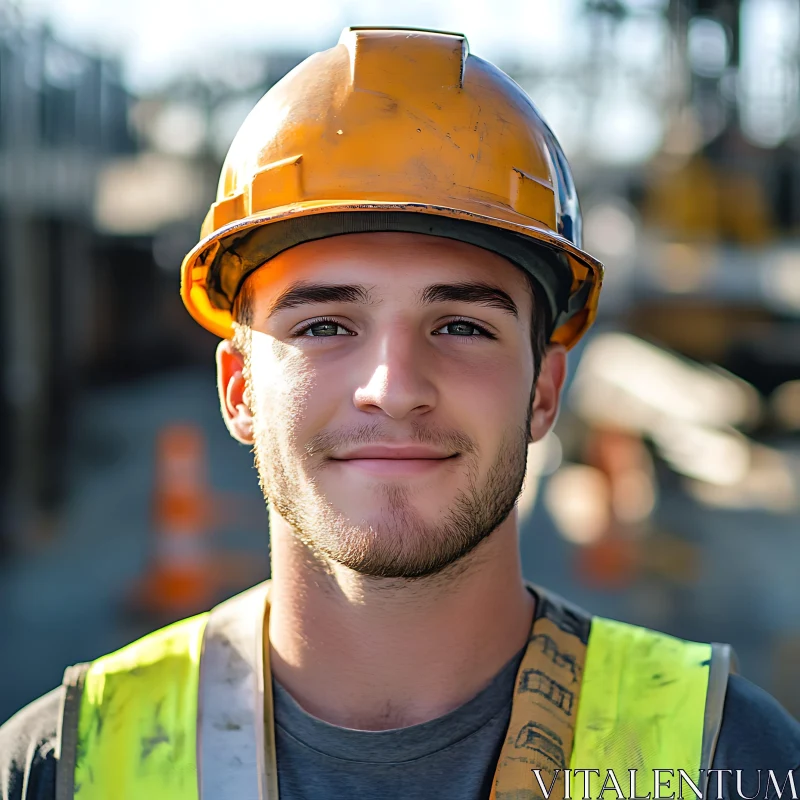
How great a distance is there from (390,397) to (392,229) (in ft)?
1.33

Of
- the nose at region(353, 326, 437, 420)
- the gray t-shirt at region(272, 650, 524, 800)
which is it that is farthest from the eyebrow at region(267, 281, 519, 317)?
the gray t-shirt at region(272, 650, 524, 800)

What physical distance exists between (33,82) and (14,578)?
25.9 ft

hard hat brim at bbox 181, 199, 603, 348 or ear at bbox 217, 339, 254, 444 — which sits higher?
hard hat brim at bbox 181, 199, 603, 348

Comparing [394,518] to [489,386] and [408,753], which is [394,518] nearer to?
[489,386]

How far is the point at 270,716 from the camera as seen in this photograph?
7.88 ft

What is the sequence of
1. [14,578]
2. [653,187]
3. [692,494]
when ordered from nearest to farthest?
[14,578] < [692,494] < [653,187]

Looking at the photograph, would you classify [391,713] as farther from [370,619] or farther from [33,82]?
[33,82]

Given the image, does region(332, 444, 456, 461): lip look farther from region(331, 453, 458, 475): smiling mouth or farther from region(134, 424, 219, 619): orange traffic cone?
region(134, 424, 219, 619): orange traffic cone

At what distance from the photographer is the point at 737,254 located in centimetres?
1819

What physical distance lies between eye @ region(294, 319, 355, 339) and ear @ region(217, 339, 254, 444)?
10.2 inches

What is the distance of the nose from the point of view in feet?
7.29

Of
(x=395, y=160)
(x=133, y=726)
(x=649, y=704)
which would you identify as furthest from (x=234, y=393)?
(x=649, y=704)

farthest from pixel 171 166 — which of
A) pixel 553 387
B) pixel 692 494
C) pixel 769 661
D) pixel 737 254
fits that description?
pixel 553 387

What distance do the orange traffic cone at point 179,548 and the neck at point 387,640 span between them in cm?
536
